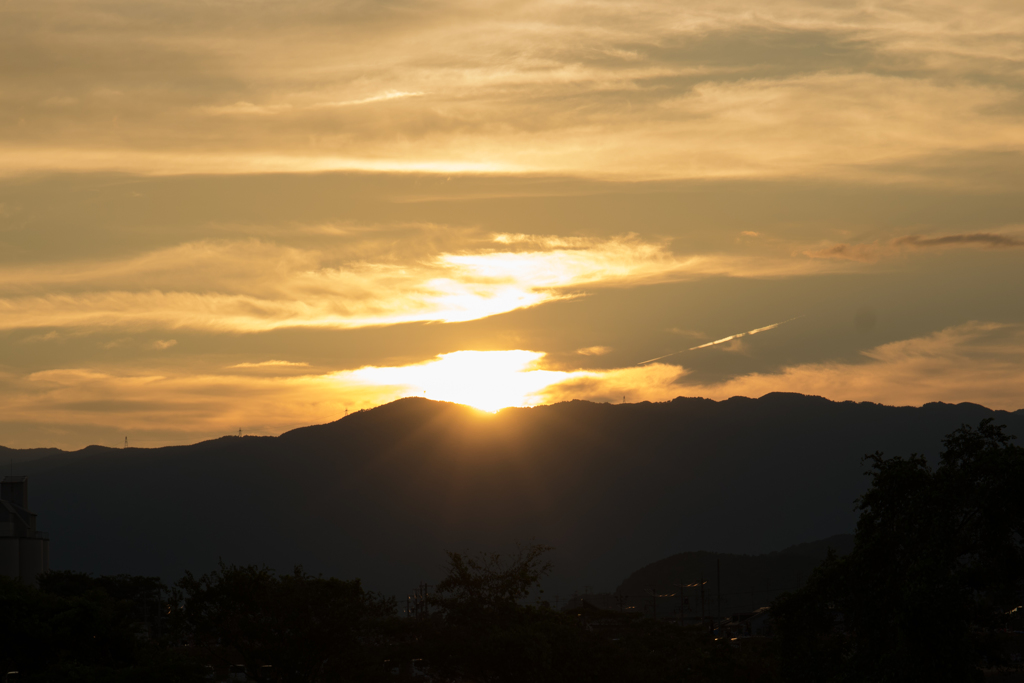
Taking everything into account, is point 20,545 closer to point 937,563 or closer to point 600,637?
point 600,637

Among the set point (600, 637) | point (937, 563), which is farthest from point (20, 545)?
point (937, 563)

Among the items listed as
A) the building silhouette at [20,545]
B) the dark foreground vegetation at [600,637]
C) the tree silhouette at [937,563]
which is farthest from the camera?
the building silhouette at [20,545]

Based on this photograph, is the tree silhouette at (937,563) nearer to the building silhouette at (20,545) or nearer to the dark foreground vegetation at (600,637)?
the dark foreground vegetation at (600,637)

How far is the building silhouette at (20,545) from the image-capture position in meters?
99.5

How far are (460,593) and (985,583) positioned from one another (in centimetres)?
3705

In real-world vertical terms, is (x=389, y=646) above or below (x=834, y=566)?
below

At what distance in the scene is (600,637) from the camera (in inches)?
2712

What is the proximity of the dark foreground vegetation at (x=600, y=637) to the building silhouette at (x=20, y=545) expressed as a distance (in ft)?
139

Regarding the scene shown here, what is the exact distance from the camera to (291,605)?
5603 cm

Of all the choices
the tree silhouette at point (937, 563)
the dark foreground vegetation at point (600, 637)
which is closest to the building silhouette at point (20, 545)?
the dark foreground vegetation at point (600, 637)

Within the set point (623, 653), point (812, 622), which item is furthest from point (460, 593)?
point (812, 622)

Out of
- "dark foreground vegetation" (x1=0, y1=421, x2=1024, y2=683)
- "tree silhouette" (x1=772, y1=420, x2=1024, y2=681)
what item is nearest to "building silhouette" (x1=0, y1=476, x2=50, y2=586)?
"dark foreground vegetation" (x1=0, y1=421, x2=1024, y2=683)

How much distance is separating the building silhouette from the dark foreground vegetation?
42234mm

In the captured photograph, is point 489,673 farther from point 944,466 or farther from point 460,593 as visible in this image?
point 944,466
